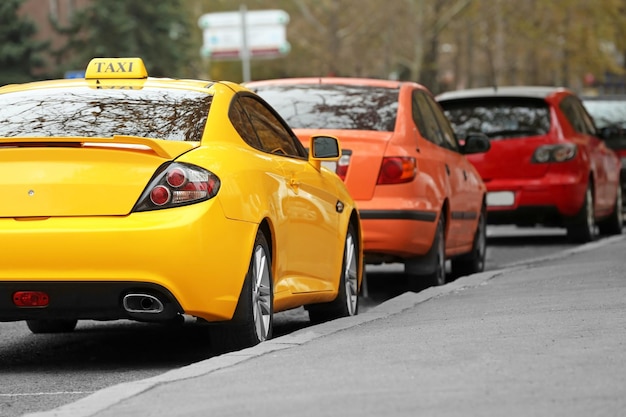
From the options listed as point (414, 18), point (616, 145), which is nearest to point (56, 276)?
point (616, 145)

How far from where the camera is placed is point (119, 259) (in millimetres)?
7680

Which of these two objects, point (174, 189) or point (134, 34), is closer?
point (174, 189)

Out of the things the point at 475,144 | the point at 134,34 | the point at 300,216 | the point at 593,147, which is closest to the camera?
the point at 300,216

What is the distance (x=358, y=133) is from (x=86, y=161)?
14.5 ft

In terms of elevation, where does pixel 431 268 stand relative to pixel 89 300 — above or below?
below

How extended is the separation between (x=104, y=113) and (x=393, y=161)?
3824 mm

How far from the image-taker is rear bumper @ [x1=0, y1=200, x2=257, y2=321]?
768 cm

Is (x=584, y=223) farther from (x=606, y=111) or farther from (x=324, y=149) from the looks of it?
(x=324, y=149)

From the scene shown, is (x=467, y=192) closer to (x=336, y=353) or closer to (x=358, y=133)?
(x=358, y=133)

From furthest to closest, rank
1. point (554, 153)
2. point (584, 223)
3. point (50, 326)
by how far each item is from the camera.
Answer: point (584, 223)
point (554, 153)
point (50, 326)

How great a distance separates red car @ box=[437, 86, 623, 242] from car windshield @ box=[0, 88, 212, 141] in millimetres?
9134

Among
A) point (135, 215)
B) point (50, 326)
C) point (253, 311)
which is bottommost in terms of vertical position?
point (50, 326)

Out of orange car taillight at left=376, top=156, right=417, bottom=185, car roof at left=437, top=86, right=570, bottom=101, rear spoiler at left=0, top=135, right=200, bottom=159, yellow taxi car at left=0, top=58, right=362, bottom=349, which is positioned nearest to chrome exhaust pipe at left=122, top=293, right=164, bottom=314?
yellow taxi car at left=0, top=58, right=362, bottom=349

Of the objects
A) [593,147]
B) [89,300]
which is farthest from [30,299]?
[593,147]
